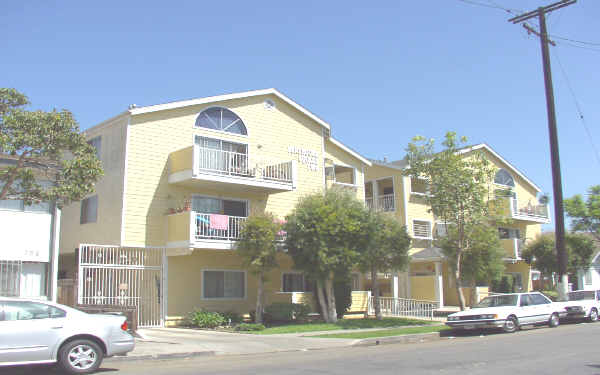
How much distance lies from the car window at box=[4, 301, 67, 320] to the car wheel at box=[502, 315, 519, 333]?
13.5 metres

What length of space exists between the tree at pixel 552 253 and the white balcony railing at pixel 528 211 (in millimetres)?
2286

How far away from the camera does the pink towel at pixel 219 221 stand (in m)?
21.2

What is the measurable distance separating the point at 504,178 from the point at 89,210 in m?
25.8

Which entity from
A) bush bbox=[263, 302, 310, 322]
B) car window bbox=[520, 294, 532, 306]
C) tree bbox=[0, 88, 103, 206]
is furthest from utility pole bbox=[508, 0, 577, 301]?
tree bbox=[0, 88, 103, 206]

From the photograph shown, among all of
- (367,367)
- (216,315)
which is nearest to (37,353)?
(367,367)

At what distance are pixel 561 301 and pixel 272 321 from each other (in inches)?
435

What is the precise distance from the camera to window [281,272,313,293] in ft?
81.7

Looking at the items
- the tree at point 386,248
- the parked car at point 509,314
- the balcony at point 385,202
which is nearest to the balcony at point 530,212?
the balcony at point 385,202

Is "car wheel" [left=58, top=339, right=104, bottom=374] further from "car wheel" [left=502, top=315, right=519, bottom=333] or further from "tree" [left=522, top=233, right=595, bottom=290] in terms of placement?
"tree" [left=522, top=233, right=595, bottom=290]

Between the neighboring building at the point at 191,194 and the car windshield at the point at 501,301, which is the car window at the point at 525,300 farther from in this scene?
the neighboring building at the point at 191,194

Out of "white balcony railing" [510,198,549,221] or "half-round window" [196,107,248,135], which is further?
"white balcony railing" [510,198,549,221]

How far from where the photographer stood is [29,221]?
18.0 m

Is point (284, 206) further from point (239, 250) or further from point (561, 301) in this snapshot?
point (561, 301)

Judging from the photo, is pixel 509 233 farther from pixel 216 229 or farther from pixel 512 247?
pixel 216 229
